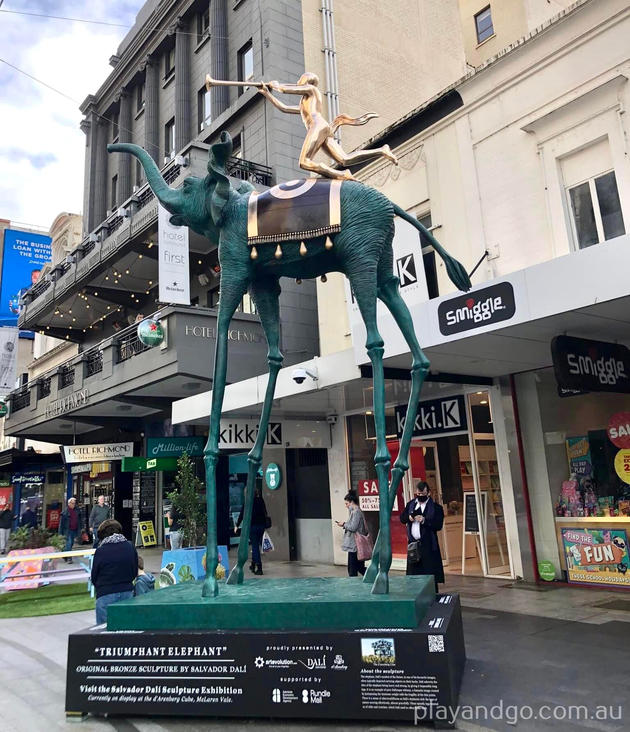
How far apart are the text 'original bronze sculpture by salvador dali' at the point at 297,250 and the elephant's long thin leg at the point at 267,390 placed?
16 millimetres

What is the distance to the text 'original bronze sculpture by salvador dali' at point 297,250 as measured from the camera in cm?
525

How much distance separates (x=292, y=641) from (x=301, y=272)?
3.18m

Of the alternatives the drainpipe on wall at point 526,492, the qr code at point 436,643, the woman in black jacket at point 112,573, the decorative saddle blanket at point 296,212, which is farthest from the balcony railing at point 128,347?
the qr code at point 436,643

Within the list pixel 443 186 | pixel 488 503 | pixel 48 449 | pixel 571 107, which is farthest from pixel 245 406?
pixel 48 449

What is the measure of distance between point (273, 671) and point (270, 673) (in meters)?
0.03

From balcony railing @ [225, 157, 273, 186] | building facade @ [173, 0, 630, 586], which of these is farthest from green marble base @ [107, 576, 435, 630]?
balcony railing @ [225, 157, 273, 186]

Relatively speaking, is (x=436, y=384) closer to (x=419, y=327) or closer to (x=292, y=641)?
(x=419, y=327)

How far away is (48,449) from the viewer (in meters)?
33.3

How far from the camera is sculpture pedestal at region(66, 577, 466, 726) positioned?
422 cm

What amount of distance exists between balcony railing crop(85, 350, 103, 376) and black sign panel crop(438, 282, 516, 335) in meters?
14.4

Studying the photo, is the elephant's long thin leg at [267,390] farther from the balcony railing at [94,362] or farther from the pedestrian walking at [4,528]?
the pedestrian walking at [4,528]

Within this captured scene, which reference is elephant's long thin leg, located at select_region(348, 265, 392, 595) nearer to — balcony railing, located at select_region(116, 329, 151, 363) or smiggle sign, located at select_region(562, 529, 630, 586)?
smiggle sign, located at select_region(562, 529, 630, 586)

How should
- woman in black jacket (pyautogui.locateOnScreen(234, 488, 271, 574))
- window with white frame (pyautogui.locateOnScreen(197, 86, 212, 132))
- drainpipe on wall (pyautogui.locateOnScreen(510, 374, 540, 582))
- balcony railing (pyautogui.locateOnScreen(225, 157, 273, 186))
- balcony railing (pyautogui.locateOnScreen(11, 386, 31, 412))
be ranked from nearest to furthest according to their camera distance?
drainpipe on wall (pyautogui.locateOnScreen(510, 374, 540, 582)) < woman in black jacket (pyautogui.locateOnScreen(234, 488, 271, 574)) < balcony railing (pyautogui.locateOnScreen(225, 157, 273, 186)) < window with white frame (pyautogui.locateOnScreen(197, 86, 212, 132)) < balcony railing (pyautogui.locateOnScreen(11, 386, 31, 412))

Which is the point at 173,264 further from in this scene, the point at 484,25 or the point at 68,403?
the point at 484,25
